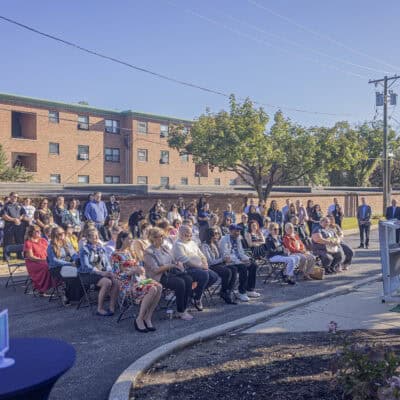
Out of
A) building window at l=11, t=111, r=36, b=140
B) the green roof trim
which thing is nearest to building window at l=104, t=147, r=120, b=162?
the green roof trim

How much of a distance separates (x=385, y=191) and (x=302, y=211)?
1555 cm

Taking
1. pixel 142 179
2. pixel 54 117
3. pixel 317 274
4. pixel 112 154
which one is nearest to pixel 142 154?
pixel 142 179

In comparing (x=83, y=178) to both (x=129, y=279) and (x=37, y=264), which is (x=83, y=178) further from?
(x=129, y=279)

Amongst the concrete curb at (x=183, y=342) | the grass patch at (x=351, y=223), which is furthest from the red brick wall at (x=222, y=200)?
the concrete curb at (x=183, y=342)

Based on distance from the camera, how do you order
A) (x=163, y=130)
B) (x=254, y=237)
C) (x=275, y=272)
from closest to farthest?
(x=254, y=237) < (x=275, y=272) < (x=163, y=130)

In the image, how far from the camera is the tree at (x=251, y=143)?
23.5 meters

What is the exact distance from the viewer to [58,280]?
8.74m

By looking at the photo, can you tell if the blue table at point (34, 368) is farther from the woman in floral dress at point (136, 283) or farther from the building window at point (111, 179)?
the building window at point (111, 179)

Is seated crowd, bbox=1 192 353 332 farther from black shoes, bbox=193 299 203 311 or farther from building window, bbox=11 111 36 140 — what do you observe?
building window, bbox=11 111 36 140

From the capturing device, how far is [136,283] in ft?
24.3

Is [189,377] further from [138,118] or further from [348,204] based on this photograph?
[138,118]

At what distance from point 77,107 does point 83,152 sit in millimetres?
4020

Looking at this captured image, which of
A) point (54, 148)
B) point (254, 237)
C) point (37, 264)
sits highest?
point (54, 148)

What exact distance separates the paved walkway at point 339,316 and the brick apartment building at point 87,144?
34951 mm
